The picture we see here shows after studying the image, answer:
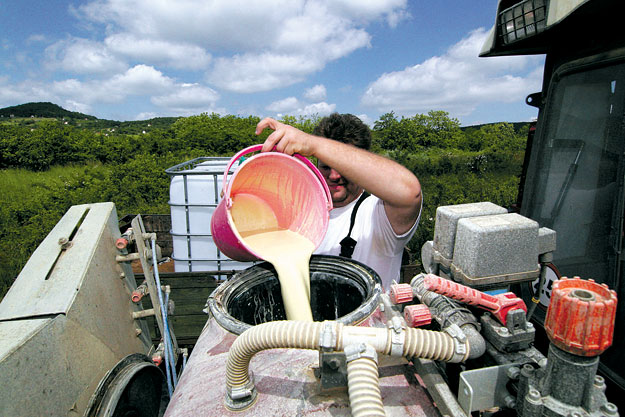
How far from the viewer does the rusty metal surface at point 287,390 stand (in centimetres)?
112

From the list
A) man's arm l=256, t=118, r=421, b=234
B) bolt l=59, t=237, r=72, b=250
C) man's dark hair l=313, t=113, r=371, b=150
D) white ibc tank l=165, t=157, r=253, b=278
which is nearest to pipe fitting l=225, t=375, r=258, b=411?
man's arm l=256, t=118, r=421, b=234

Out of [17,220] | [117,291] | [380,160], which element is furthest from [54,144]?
[380,160]

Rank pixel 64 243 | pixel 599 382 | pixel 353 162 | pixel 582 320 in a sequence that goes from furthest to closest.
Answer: pixel 64 243 < pixel 353 162 < pixel 599 382 < pixel 582 320

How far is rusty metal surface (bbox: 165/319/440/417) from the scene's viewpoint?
1.12 meters

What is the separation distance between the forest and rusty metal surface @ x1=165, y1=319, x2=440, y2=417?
5.37 metres

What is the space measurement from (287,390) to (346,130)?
2.07 m

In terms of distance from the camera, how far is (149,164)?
1286 cm

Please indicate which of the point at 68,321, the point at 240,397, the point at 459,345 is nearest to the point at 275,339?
the point at 240,397

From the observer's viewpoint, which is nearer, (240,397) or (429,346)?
(429,346)

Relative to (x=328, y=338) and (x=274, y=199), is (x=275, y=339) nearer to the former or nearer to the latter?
(x=328, y=338)

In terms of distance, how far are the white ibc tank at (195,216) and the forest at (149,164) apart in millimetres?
3060

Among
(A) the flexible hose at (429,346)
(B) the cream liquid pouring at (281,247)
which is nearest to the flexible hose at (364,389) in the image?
(A) the flexible hose at (429,346)

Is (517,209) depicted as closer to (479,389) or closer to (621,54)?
(621,54)

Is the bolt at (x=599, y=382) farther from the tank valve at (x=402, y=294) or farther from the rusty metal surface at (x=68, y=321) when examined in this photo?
the rusty metal surface at (x=68, y=321)
